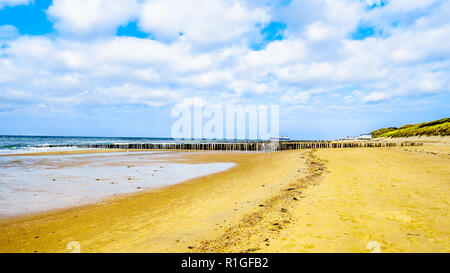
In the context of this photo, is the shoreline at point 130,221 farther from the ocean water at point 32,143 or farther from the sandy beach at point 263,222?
the ocean water at point 32,143

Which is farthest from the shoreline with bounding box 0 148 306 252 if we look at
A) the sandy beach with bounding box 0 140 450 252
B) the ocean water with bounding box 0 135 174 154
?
the ocean water with bounding box 0 135 174 154

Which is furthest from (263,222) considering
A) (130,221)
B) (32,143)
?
(32,143)

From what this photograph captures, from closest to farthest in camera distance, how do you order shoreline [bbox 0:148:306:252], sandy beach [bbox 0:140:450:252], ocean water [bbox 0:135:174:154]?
sandy beach [bbox 0:140:450:252], shoreline [bbox 0:148:306:252], ocean water [bbox 0:135:174:154]

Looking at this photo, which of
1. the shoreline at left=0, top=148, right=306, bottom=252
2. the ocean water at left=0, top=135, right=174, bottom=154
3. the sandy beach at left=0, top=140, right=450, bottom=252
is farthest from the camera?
the ocean water at left=0, top=135, right=174, bottom=154

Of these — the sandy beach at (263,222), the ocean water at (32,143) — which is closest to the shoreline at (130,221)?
the sandy beach at (263,222)

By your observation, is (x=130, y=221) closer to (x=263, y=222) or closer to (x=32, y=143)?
(x=263, y=222)

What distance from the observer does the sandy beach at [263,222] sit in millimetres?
4672

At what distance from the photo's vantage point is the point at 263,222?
5.74 meters

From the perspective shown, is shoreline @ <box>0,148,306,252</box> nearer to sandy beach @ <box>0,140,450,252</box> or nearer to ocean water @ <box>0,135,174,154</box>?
sandy beach @ <box>0,140,450,252</box>

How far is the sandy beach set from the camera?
4.67m

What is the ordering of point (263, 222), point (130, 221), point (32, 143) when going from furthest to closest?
point (32, 143), point (130, 221), point (263, 222)

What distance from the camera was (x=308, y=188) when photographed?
910cm
